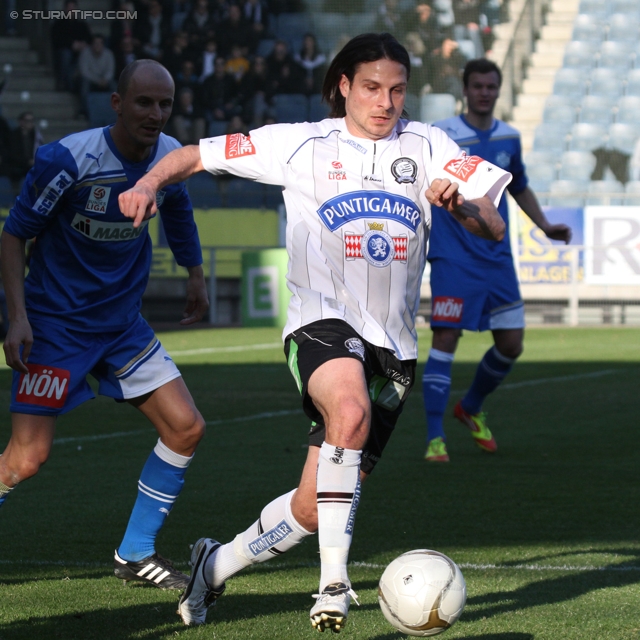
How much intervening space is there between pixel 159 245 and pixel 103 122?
16.9 feet

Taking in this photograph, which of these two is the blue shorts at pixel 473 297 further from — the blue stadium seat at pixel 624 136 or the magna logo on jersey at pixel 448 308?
the blue stadium seat at pixel 624 136

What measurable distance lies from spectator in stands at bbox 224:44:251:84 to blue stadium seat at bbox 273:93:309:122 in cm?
91

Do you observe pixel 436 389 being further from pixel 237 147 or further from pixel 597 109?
pixel 597 109

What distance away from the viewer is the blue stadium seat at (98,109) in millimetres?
23250

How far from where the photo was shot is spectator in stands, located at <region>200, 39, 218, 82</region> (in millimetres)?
23922

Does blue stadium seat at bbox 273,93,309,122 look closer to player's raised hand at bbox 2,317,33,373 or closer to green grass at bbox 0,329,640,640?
green grass at bbox 0,329,640,640

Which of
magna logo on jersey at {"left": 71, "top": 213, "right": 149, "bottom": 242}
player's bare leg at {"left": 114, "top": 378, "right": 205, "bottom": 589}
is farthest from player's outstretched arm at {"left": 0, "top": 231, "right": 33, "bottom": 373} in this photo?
player's bare leg at {"left": 114, "top": 378, "right": 205, "bottom": 589}

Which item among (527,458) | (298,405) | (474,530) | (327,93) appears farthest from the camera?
(298,405)

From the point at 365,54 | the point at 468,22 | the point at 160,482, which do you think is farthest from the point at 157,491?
the point at 468,22

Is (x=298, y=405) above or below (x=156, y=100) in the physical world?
below

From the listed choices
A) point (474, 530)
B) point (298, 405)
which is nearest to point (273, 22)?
point (298, 405)

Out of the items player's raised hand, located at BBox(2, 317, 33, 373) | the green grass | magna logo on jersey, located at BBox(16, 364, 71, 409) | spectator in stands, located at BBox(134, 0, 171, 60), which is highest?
spectator in stands, located at BBox(134, 0, 171, 60)

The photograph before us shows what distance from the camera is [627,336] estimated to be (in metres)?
17.4

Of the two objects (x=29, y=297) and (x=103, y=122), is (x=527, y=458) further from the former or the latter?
(x=103, y=122)
